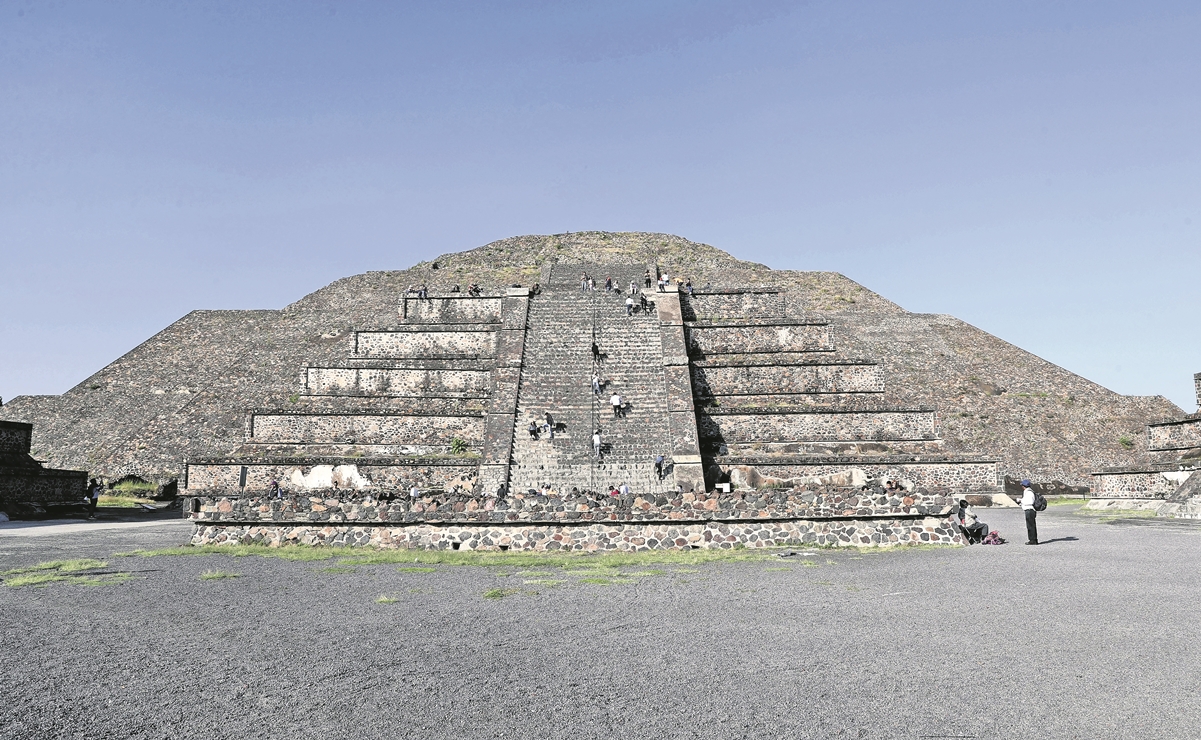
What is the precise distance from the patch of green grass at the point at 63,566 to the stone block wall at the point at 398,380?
1287 centimetres

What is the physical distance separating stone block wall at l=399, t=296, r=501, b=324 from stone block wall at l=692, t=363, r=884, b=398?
331 inches

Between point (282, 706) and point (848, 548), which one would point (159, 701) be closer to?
point (282, 706)

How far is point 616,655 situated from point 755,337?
21.3 meters

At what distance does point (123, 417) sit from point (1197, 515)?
3373cm

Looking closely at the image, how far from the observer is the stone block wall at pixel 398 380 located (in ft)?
78.3

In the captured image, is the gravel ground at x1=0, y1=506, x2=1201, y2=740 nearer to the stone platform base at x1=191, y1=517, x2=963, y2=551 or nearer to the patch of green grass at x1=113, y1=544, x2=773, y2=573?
the patch of green grass at x1=113, y1=544, x2=773, y2=573

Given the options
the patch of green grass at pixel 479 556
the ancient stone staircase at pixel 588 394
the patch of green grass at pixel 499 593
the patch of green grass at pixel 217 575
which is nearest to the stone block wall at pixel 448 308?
the ancient stone staircase at pixel 588 394

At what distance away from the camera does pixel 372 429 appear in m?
21.6

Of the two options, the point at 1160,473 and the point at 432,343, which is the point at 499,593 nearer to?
the point at 1160,473

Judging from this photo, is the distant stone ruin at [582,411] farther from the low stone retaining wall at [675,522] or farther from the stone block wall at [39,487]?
the stone block wall at [39,487]

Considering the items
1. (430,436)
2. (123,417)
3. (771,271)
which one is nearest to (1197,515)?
(430,436)

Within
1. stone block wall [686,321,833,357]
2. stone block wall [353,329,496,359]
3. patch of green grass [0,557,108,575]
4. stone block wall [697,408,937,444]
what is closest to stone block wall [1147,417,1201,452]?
stone block wall [697,408,937,444]

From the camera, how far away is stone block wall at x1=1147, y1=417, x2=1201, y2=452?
1972cm

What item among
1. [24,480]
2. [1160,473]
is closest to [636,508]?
[1160,473]
